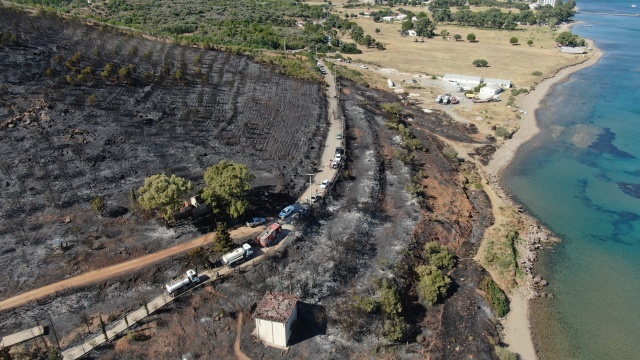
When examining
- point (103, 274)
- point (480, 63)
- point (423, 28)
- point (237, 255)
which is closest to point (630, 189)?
point (237, 255)

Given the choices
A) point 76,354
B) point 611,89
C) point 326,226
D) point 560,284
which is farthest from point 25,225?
point 611,89

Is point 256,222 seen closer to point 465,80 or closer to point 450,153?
point 450,153

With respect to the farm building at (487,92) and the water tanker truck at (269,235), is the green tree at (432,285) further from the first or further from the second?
the farm building at (487,92)

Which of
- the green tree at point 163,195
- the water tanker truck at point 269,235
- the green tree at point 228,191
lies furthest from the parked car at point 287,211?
the green tree at point 163,195

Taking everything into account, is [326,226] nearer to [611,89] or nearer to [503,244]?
[503,244]

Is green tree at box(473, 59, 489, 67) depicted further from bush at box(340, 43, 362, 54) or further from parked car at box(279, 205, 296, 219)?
parked car at box(279, 205, 296, 219)

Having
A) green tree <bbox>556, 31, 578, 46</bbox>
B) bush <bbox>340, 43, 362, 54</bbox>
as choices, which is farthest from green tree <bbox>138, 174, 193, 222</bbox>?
green tree <bbox>556, 31, 578, 46</bbox>
